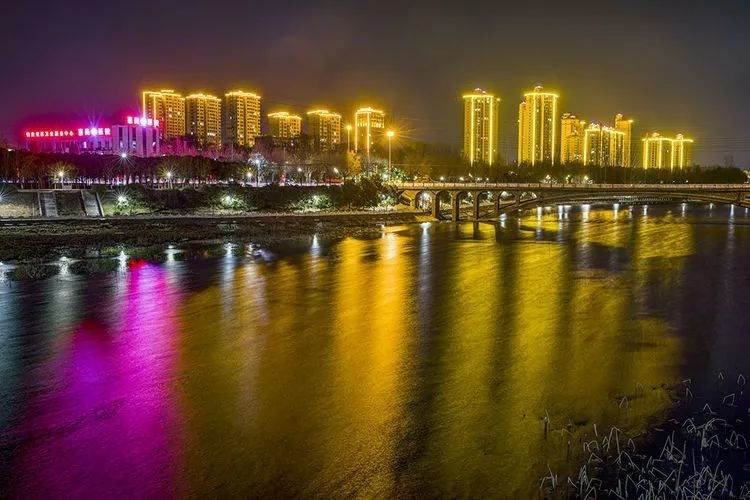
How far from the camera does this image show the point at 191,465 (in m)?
9.79

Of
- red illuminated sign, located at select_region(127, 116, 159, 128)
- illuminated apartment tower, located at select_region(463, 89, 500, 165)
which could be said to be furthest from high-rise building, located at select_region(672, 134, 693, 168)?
red illuminated sign, located at select_region(127, 116, 159, 128)

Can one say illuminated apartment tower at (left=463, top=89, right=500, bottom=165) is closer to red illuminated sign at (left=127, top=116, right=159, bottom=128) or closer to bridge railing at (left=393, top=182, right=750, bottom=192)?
red illuminated sign at (left=127, top=116, right=159, bottom=128)

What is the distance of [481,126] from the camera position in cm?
13912

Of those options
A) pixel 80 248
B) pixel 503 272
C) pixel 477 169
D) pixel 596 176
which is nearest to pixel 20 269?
pixel 80 248

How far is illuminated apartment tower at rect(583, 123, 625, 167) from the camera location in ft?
536

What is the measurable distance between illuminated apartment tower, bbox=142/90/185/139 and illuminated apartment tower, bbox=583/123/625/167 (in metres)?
96.3

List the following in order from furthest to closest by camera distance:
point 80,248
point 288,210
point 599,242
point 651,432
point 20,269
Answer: point 288,210 < point 599,242 < point 80,248 < point 20,269 < point 651,432

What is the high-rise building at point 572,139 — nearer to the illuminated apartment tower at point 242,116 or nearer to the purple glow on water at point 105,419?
the illuminated apartment tower at point 242,116

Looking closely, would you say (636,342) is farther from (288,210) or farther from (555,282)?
(288,210)

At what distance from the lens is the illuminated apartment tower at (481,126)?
137875 millimetres

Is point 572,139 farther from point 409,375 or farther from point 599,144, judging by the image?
point 409,375

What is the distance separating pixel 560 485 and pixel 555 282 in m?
19.6

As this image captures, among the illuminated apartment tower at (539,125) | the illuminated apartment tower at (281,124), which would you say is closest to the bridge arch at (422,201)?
the illuminated apartment tower at (281,124)

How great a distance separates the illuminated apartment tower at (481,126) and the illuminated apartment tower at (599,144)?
32788mm
